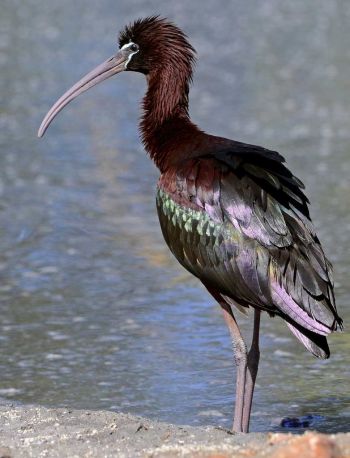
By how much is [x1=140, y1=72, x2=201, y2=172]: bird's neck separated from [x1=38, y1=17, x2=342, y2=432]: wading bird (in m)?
0.01

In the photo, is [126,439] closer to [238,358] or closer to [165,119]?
[238,358]

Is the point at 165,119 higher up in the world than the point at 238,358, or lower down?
higher up

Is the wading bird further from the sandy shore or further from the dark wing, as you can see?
the sandy shore

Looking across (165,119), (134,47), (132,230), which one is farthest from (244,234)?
(132,230)

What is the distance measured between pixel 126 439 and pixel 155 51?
2694 mm

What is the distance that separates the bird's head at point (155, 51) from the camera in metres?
7.62

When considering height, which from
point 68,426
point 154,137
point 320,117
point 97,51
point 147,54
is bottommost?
point 68,426

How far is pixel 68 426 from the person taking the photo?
632 centimetres

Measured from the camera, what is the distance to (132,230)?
12.0 meters

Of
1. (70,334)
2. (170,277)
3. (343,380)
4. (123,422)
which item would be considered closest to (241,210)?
(123,422)

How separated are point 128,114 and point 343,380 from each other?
32.4 ft

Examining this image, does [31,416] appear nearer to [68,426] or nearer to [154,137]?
[68,426]

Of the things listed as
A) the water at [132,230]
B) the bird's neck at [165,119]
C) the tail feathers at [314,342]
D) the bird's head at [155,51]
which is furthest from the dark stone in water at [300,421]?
the bird's head at [155,51]

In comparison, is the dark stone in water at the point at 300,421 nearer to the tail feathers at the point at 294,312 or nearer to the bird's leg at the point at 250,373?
the bird's leg at the point at 250,373
